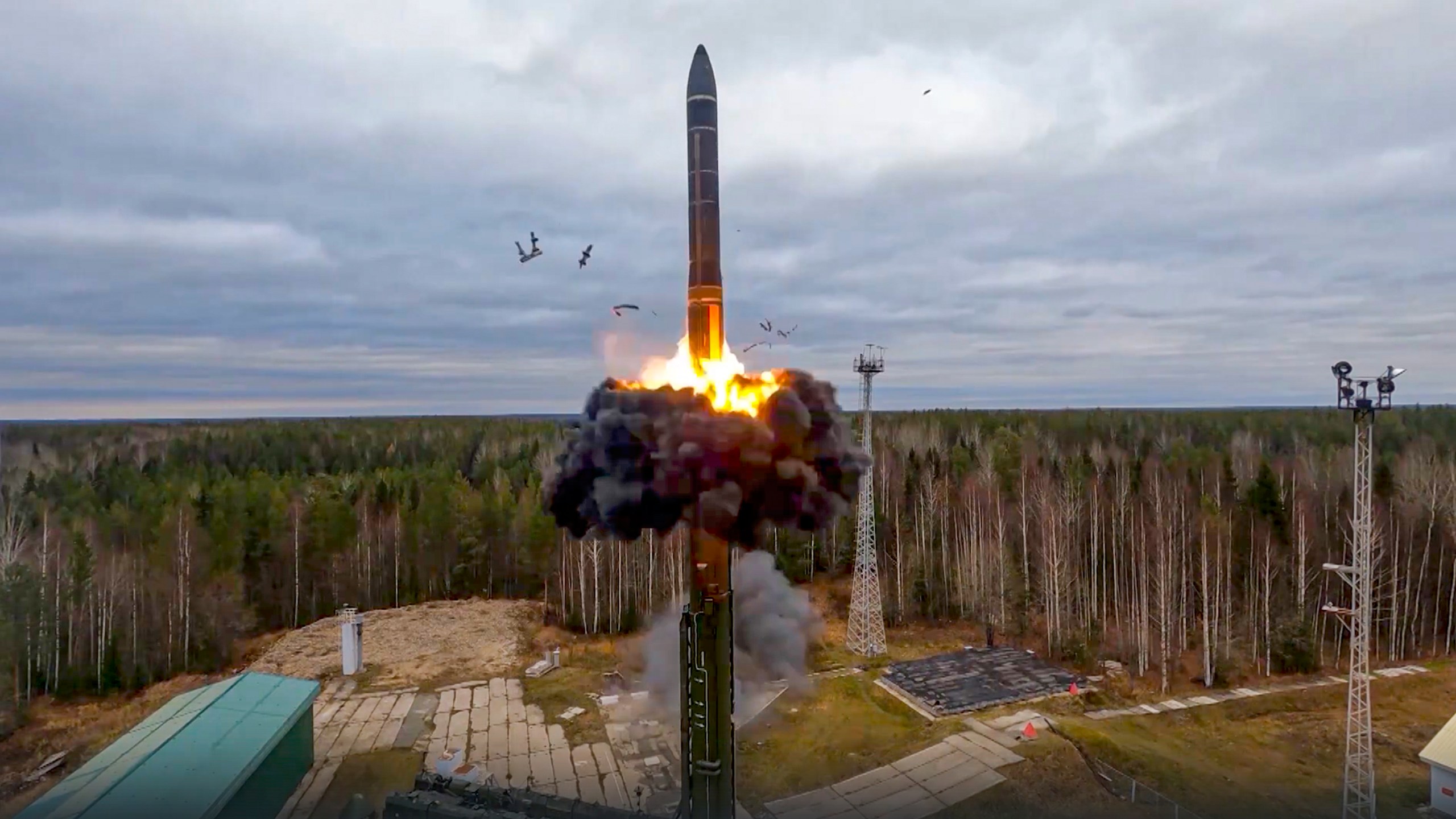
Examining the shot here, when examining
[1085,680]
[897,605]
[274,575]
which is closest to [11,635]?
[274,575]

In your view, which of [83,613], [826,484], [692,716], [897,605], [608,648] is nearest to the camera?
[692,716]

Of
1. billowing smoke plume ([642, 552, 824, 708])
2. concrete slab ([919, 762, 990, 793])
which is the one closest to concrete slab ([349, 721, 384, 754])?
billowing smoke plume ([642, 552, 824, 708])

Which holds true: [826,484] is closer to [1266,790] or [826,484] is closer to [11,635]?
[1266,790]

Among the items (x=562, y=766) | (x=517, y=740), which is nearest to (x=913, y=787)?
(x=562, y=766)

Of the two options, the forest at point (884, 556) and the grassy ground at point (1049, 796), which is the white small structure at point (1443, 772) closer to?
the grassy ground at point (1049, 796)

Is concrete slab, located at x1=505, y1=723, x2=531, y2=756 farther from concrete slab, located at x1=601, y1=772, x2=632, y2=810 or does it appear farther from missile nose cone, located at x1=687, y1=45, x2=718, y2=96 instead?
missile nose cone, located at x1=687, y1=45, x2=718, y2=96

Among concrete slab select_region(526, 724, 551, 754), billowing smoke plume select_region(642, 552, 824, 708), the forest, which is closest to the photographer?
concrete slab select_region(526, 724, 551, 754)
